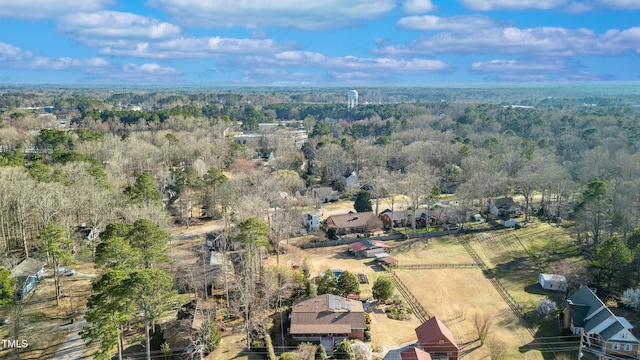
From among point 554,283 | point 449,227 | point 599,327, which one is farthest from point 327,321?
point 449,227

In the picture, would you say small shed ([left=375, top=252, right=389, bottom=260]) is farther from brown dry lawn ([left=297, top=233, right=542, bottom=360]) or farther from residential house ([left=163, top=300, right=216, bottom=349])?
residential house ([left=163, top=300, right=216, bottom=349])

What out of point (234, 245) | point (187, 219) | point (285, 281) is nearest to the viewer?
point (285, 281)

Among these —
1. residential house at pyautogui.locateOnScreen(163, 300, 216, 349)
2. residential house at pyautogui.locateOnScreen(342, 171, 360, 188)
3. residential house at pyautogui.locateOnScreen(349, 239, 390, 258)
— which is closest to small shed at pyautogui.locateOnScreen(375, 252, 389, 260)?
residential house at pyautogui.locateOnScreen(349, 239, 390, 258)

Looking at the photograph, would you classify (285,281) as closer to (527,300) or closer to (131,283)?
(131,283)

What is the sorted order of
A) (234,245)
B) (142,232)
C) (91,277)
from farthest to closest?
1. (234,245)
2. (91,277)
3. (142,232)

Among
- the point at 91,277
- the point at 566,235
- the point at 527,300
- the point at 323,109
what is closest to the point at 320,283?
the point at 527,300

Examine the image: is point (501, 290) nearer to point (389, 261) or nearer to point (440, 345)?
point (389, 261)
